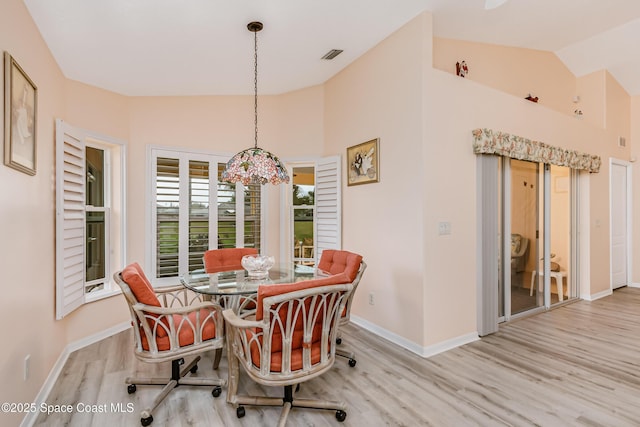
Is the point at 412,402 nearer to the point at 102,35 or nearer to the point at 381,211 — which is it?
the point at 381,211

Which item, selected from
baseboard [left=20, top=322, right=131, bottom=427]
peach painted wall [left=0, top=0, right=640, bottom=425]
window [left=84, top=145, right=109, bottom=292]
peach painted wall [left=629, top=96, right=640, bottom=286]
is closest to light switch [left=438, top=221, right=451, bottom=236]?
peach painted wall [left=0, top=0, right=640, bottom=425]

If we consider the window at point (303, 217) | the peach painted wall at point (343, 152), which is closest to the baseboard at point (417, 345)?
the peach painted wall at point (343, 152)

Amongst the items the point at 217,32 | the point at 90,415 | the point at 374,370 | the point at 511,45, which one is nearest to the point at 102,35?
the point at 217,32

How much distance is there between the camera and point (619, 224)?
554cm

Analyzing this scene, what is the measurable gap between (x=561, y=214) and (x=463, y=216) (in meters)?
2.61

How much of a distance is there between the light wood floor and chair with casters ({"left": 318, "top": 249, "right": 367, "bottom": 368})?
0.11 metres

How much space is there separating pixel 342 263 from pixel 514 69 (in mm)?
3642

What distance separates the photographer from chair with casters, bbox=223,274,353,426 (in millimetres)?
1770

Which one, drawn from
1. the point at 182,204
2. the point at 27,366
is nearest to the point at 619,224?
the point at 182,204

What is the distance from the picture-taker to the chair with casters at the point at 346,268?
2727 millimetres

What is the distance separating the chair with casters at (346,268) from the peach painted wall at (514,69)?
241 centimetres

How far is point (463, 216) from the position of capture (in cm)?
329

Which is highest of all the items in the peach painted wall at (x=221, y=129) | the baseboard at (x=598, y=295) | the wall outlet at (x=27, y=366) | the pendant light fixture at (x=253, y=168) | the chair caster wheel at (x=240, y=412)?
the peach painted wall at (x=221, y=129)

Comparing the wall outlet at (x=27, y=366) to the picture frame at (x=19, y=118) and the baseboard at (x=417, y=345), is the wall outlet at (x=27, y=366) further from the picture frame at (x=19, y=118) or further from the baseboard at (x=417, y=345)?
the baseboard at (x=417, y=345)
